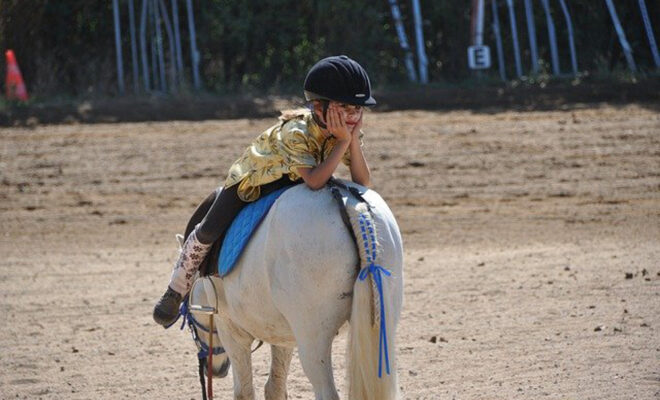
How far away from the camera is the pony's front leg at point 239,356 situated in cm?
548

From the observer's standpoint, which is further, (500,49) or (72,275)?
(500,49)

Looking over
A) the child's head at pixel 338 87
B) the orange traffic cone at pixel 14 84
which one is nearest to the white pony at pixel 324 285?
the child's head at pixel 338 87

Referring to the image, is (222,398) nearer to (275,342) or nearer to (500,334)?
(275,342)

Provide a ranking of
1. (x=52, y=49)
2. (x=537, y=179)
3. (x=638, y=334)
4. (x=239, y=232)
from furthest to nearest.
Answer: (x=52, y=49) < (x=537, y=179) < (x=638, y=334) < (x=239, y=232)

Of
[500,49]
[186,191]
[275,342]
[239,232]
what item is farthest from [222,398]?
[500,49]

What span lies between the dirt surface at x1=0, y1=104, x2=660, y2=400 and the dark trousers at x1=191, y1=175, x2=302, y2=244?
1570 millimetres

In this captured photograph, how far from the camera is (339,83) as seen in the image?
4688 mm

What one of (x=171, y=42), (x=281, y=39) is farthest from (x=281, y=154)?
(x=171, y=42)

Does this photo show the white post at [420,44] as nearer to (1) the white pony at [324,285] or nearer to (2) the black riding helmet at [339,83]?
(2) the black riding helmet at [339,83]

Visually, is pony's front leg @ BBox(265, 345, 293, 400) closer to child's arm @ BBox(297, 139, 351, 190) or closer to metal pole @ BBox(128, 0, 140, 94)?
Answer: child's arm @ BBox(297, 139, 351, 190)

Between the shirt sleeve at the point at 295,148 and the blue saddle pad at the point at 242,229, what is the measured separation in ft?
0.64

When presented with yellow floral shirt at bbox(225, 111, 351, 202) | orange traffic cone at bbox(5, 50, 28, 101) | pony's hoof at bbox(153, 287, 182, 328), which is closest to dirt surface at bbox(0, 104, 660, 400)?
pony's hoof at bbox(153, 287, 182, 328)

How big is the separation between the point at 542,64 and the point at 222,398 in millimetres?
11022

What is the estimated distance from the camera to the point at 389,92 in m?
15.5
